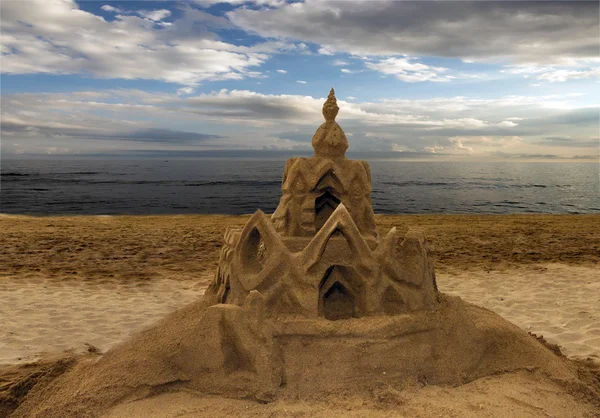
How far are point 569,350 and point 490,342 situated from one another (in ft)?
7.43

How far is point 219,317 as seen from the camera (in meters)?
4.52

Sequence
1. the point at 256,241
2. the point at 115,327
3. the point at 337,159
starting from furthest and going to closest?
the point at 115,327, the point at 337,159, the point at 256,241

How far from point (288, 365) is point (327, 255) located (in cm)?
121

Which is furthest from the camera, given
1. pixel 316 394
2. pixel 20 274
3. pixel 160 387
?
pixel 20 274

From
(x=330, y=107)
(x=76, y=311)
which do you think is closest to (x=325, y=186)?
(x=330, y=107)

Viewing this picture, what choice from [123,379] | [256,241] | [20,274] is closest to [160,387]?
[123,379]

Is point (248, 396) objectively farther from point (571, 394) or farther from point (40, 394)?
point (571, 394)

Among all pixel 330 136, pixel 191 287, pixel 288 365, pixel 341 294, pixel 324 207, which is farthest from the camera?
pixel 191 287

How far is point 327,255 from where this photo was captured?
472 cm

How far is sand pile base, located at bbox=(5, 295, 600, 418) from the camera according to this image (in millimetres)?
4156

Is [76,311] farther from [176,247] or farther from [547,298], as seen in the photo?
[547,298]

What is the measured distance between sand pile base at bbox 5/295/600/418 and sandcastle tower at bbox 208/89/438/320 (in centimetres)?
23

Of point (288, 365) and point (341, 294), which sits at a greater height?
point (341, 294)

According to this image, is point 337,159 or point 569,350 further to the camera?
point 569,350
